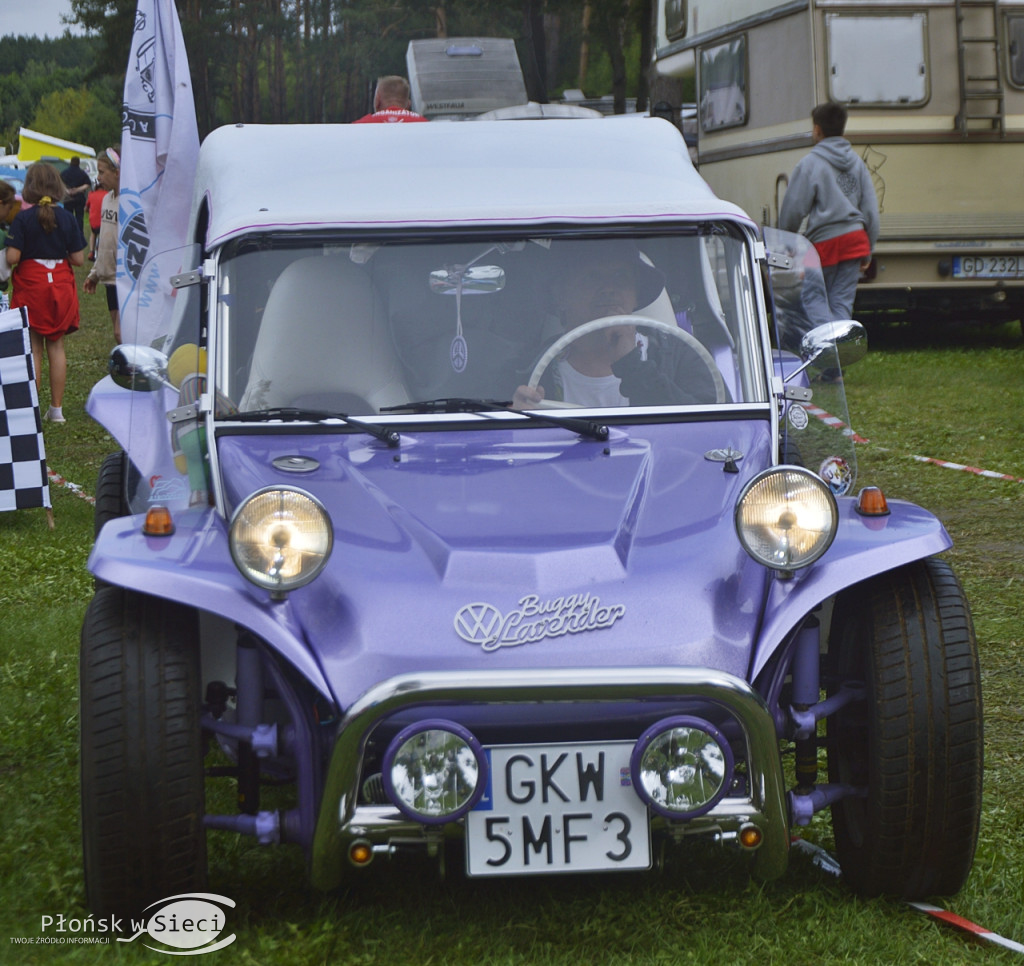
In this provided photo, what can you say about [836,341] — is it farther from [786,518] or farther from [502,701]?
[502,701]

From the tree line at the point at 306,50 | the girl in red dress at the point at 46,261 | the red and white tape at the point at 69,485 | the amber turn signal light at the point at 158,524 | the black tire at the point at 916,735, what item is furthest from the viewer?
the tree line at the point at 306,50

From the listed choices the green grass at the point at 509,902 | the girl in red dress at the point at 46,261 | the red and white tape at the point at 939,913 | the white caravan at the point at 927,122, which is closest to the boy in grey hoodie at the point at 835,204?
the white caravan at the point at 927,122

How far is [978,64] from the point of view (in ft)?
42.3

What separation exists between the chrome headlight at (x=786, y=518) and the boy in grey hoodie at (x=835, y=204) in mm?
7642

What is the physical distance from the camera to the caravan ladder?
12.9 metres

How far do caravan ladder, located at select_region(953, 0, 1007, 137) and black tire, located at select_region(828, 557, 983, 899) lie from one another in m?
10.6

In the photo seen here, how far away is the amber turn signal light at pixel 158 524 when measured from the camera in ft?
11.0

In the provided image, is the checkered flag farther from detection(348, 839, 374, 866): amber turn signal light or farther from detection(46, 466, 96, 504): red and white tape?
detection(348, 839, 374, 866): amber turn signal light

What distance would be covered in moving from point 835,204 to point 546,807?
839 cm

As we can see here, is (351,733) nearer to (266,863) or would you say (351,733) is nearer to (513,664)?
(513,664)

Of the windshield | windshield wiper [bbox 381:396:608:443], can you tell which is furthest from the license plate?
windshield wiper [bbox 381:396:608:443]

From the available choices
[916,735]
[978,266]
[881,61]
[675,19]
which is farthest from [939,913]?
[675,19]

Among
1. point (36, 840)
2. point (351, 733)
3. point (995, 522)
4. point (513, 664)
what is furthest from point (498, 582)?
point (995, 522)

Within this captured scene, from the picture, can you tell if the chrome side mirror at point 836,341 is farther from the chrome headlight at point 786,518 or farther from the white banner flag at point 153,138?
the white banner flag at point 153,138
